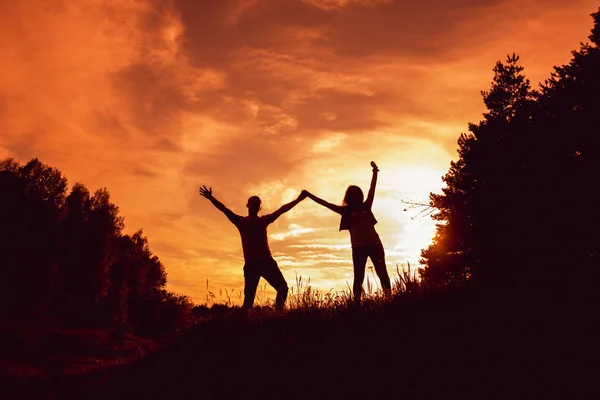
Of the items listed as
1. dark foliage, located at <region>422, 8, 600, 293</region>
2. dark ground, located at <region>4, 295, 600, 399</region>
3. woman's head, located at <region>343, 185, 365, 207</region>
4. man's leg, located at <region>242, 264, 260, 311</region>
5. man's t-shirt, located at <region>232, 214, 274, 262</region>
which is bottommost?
dark ground, located at <region>4, 295, 600, 399</region>

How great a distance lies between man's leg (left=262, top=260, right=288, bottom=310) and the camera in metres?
9.09

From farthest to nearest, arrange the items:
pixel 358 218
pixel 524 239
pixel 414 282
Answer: pixel 524 239, pixel 358 218, pixel 414 282

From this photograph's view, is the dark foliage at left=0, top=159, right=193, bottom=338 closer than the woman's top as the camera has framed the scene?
No

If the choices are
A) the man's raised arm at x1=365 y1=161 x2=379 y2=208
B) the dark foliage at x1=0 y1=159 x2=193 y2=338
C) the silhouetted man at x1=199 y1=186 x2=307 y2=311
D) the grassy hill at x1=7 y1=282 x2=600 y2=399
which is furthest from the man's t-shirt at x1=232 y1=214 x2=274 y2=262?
the dark foliage at x1=0 y1=159 x2=193 y2=338

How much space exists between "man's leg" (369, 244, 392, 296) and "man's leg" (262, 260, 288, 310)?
5.57 feet

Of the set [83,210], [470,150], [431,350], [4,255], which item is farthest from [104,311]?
[431,350]

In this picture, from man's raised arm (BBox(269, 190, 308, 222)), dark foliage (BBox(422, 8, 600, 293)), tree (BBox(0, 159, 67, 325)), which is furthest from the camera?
tree (BBox(0, 159, 67, 325))

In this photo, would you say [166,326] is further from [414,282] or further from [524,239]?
[414,282]

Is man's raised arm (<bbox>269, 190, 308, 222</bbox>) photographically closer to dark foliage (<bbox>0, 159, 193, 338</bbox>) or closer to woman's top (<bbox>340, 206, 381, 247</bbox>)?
woman's top (<bbox>340, 206, 381, 247</bbox>)

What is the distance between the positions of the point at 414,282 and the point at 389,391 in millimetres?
2450

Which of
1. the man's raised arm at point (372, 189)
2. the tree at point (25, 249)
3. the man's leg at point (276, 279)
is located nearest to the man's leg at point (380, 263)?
the man's raised arm at point (372, 189)

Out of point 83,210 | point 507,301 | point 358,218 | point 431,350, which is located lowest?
point 431,350

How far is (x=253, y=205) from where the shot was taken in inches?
372

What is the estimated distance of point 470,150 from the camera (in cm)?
2292
